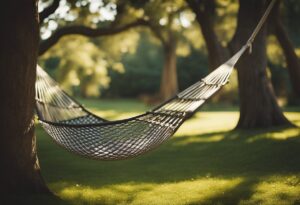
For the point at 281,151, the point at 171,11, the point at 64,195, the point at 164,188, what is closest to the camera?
the point at 64,195

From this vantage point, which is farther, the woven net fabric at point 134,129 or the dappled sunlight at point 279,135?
the dappled sunlight at point 279,135

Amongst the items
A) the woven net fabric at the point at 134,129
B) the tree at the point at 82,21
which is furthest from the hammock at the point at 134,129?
the tree at the point at 82,21

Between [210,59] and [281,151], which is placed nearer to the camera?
[281,151]

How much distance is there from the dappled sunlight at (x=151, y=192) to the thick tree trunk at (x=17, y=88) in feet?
1.93

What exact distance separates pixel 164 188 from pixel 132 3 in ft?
21.2

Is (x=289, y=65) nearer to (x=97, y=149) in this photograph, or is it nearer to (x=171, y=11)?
(x=171, y=11)

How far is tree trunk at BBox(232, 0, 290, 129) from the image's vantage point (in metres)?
8.32

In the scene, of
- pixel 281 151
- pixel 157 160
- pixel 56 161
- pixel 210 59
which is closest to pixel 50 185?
pixel 56 161

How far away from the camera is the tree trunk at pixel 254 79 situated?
8320mm

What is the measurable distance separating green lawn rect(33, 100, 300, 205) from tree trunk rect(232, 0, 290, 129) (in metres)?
0.83

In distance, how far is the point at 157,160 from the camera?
6.06 m

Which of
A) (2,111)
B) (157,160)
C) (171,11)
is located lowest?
(157,160)

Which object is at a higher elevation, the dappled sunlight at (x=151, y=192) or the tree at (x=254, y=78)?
the tree at (x=254, y=78)

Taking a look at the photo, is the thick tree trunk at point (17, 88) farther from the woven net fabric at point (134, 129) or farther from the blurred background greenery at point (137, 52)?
the blurred background greenery at point (137, 52)
